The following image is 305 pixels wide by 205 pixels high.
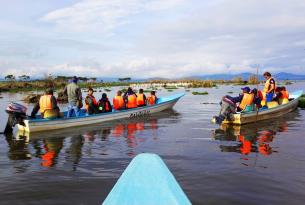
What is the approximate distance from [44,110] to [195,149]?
7979 millimetres

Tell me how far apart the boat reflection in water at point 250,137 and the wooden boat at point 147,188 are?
18.2 ft

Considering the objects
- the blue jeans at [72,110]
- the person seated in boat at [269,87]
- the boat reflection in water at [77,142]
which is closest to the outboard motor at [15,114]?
the boat reflection in water at [77,142]

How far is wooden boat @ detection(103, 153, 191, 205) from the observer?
14.1ft

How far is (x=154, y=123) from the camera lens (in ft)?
63.2

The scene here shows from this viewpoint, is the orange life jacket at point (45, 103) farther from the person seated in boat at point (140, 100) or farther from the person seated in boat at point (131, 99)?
the person seated in boat at point (140, 100)

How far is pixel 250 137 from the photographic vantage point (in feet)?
46.5

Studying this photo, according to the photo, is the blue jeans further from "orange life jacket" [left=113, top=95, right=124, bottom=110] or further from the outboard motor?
"orange life jacket" [left=113, top=95, right=124, bottom=110]

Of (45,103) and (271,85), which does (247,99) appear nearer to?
(271,85)

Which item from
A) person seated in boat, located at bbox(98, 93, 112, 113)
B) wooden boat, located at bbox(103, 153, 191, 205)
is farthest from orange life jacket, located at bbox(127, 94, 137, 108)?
wooden boat, located at bbox(103, 153, 191, 205)

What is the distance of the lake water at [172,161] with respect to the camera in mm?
7375

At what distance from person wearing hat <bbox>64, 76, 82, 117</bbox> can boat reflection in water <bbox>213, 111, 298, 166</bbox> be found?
6884 mm

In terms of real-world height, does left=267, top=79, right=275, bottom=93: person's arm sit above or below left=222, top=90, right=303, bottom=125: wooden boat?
above

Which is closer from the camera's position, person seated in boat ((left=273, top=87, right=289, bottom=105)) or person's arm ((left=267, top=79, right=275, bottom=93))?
person's arm ((left=267, top=79, right=275, bottom=93))

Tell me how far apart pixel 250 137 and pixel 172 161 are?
528cm
